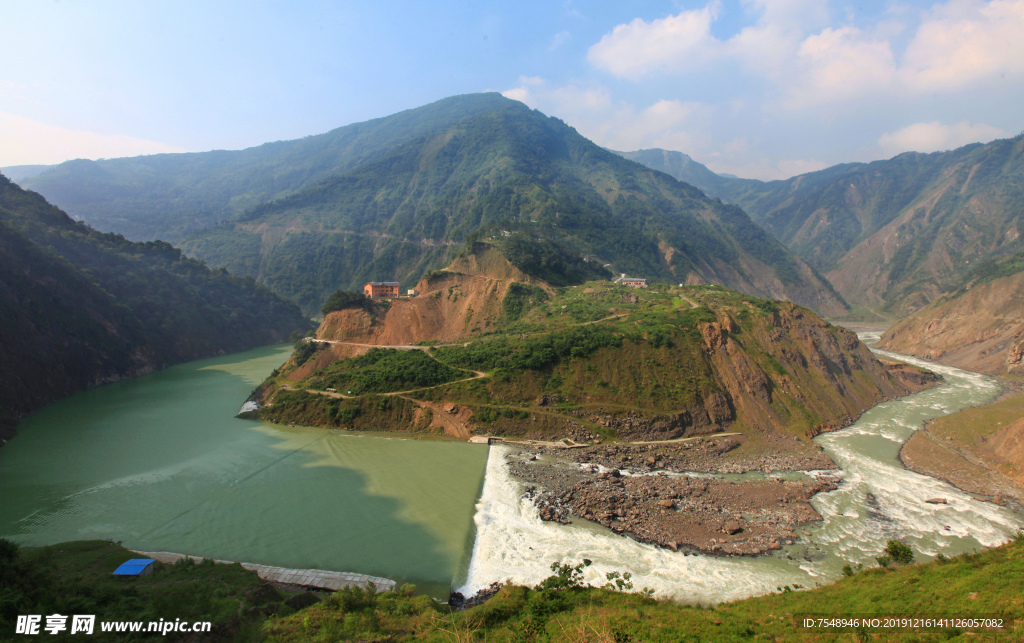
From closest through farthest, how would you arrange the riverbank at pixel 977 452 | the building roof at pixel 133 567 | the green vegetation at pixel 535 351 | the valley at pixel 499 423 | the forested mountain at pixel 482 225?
the building roof at pixel 133 567 → the valley at pixel 499 423 → the riverbank at pixel 977 452 → the green vegetation at pixel 535 351 → the forested mountain at pixel 482 225

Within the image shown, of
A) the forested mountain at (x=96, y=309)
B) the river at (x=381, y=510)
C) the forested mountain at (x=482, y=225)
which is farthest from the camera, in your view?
the forested mountain at (x=482, y=225)

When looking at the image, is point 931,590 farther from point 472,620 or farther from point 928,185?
point 928,185

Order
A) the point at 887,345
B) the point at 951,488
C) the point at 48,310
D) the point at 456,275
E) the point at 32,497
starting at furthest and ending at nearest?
the point at 887,345, the point at 456,275, the point at 48,310, the point at 951,488, the point at 32,497

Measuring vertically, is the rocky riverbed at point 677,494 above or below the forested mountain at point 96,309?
below

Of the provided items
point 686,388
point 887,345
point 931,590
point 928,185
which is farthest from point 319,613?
point 928,185

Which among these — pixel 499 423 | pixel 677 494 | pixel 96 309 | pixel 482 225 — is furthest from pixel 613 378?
pixel 482 225

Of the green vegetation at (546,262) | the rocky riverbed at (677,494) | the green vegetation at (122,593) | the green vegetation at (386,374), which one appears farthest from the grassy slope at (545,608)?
the green vegetation at (546,262)

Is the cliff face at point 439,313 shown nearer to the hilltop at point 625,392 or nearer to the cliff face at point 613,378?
the hilltop at point 625,392
